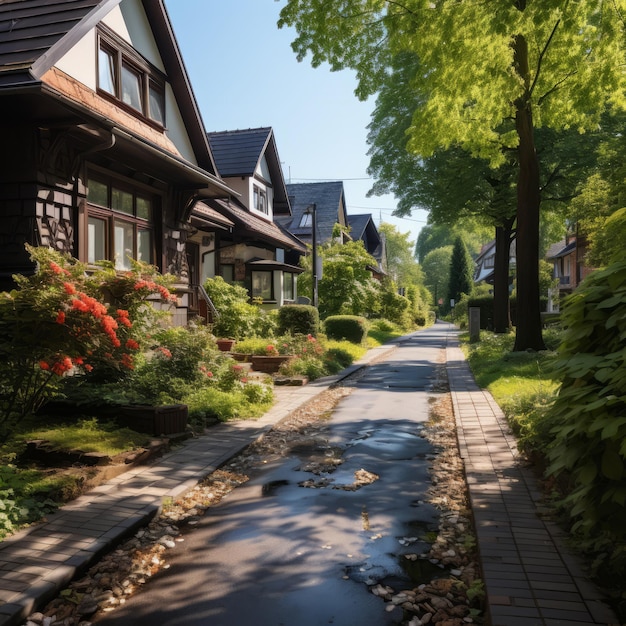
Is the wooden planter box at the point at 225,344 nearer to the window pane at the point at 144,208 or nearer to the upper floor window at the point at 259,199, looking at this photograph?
the window pane at the point at 144,208

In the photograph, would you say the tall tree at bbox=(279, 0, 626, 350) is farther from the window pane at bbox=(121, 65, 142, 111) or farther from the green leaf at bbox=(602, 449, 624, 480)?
the green leaf at bbox=(602, 449, 624, 480)

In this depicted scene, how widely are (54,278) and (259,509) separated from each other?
3.40 m

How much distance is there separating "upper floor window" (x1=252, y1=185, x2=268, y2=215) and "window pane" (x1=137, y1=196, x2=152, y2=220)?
1245 centimetres

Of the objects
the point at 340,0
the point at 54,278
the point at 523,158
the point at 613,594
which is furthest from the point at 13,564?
the point at 523,158

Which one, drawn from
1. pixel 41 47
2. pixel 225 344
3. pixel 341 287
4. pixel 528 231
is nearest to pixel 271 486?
pixel 41 47

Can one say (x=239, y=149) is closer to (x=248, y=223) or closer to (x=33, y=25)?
(x=248, y=223)

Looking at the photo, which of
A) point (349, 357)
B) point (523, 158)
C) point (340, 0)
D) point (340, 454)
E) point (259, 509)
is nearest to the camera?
point (259, 509)

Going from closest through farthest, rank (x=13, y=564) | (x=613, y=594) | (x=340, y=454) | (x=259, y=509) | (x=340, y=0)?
(x=613, y=594) → (x=13, y=564) → (x=259, y=509) → (x=340, y=454) → (x=340, y=0)

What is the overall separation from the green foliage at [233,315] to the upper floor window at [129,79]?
5972 millimetres

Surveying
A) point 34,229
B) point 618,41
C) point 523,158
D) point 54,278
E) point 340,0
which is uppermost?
point 340,0

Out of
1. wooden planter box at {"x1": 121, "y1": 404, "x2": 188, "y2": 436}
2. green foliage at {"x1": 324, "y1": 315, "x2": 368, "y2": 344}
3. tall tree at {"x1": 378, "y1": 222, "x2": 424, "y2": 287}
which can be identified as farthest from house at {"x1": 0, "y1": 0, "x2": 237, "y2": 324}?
tall tree at {"x1": 378, "y1": 222, "x2": 424, "y2": 287}

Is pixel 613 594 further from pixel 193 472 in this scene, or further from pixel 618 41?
pixel 618 41

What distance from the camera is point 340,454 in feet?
23.7

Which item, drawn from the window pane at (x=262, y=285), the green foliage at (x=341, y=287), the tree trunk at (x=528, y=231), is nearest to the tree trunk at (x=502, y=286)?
the green foliage at (x=341, y=287)
